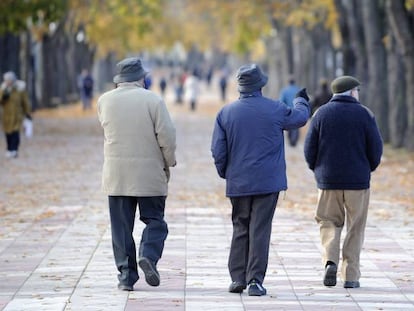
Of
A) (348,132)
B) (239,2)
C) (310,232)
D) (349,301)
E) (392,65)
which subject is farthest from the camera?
(239,2)

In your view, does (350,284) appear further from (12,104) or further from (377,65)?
(377,65)

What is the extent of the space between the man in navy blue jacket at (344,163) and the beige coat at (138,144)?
47.7 inches

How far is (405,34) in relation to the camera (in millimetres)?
28500

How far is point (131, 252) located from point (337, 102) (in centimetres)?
204

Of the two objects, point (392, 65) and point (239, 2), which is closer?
point (392, 65)

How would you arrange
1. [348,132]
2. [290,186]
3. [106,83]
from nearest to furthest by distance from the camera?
[348,132]
[290,186]
[106,83]

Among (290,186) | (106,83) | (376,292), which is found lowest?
(106,83)

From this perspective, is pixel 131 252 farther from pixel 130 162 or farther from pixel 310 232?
pixel 310 232

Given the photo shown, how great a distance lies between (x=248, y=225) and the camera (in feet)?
34.7

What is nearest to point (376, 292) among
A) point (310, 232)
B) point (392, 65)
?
point (310, 232)

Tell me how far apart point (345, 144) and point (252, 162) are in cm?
92

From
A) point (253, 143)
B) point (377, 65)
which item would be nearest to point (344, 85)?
point (253, 143)

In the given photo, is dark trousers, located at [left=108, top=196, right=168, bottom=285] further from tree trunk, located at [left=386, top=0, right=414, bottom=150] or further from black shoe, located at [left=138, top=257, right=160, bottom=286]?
tree trunk, located at [left=386, top=0, right=414, bottom=150]

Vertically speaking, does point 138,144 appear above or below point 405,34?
above
